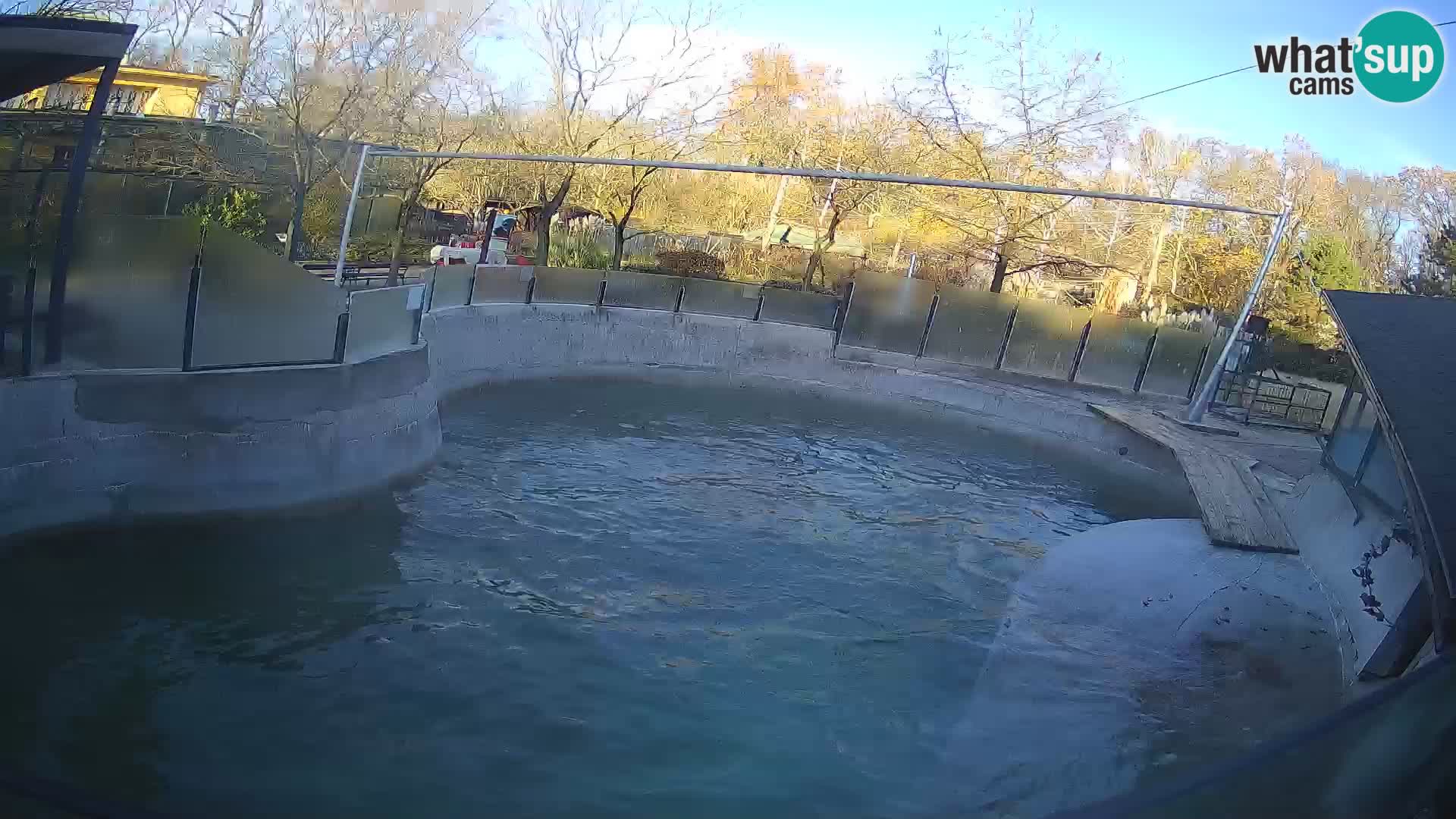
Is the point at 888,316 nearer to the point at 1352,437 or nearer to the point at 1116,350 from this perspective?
the point at 1116,350

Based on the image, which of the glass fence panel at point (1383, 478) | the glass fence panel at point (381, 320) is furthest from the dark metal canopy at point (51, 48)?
the glass fence panel at point (1383, 478)

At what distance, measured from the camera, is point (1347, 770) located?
2871 millimetres

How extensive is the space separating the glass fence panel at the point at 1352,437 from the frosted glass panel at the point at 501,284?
1541cm

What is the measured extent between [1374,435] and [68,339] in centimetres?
1075

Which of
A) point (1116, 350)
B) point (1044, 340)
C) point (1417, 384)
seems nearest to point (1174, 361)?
point (1116, 350)

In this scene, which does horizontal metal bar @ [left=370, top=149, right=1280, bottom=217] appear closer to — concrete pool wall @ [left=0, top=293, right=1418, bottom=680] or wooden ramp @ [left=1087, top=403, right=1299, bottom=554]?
concrete pool wall @ [left=0, top=293, right=1418, bottom=680]

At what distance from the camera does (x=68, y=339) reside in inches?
371

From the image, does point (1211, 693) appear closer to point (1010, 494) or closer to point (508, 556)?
point (508, 556)

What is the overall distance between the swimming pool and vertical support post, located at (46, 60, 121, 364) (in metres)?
1.87

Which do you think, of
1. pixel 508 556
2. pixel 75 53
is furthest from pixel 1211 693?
pixel 75 53

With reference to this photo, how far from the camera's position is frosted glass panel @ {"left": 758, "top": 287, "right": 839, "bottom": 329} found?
79.0ft

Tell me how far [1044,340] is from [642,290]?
30.5 ft

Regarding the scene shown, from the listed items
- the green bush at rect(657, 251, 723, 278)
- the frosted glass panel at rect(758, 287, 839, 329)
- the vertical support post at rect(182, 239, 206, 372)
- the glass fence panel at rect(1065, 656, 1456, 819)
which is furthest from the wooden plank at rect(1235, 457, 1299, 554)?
the green bush at rect(657, 251, 723, 278)

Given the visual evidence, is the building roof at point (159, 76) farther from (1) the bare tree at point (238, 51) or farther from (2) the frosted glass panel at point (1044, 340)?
(2) the frosted glass panel at point (1044, 340)
